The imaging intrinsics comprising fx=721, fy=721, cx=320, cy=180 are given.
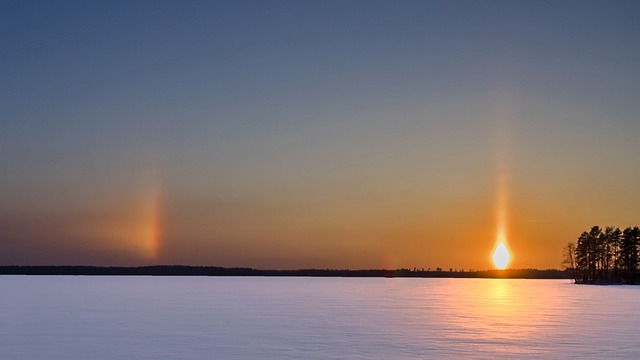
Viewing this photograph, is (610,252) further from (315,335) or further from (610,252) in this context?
(315,335)

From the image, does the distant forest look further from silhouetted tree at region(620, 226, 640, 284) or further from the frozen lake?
the frozen lake

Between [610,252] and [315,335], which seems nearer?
[315,335]

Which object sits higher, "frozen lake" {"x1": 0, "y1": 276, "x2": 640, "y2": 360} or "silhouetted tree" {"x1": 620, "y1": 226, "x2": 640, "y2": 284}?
"silhouetted tree" {"x1": 620, "y1": 226, "x2": 640, "y2": 284}

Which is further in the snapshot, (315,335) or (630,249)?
(630,249)

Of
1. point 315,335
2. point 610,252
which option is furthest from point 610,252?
point 315,335

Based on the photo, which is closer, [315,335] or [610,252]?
[315,335]

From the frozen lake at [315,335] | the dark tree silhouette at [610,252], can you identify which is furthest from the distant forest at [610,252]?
the frozen lake at [315,335]

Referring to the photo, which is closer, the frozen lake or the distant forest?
the frozen lake

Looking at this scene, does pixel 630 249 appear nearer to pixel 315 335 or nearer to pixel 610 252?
pixel 610 252

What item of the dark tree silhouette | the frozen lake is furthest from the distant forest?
the frozen lake

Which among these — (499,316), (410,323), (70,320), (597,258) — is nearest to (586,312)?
(499,316)

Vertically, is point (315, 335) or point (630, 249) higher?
point (630, 249)

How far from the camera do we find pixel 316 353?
2902 cm

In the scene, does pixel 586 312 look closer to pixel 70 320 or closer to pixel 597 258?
pixel 70 320
